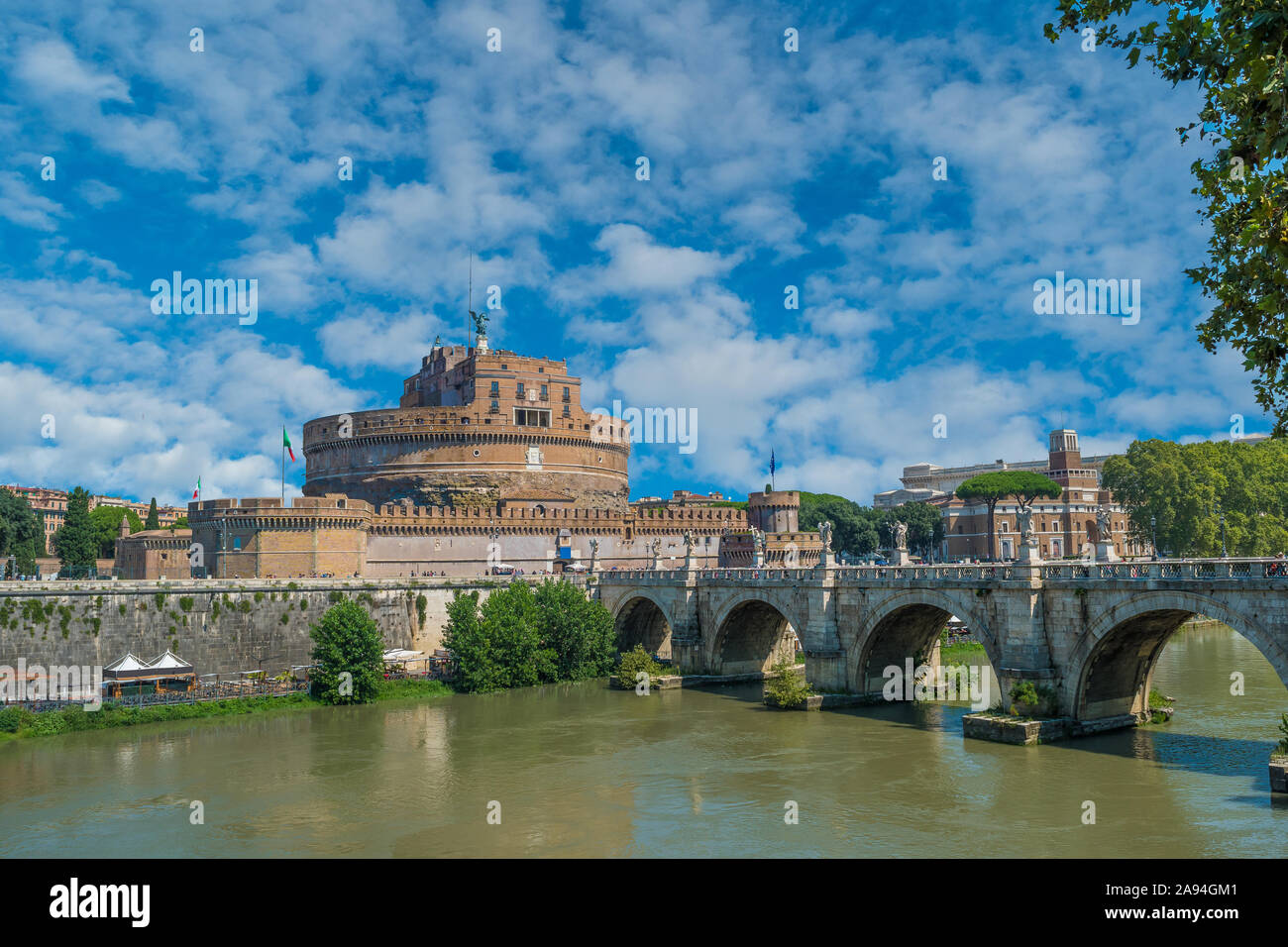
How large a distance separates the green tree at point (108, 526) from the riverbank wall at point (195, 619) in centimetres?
3858

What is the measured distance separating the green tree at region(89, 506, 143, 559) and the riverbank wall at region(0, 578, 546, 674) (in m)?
38.6

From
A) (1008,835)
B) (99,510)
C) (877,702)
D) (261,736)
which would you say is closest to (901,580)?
(877,702)

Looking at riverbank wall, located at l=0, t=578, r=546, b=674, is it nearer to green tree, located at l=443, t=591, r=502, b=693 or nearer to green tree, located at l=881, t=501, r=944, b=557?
green tree, located at l=443, t=591, r=502, b=693

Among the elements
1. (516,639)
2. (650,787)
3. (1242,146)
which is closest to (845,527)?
(516,639)

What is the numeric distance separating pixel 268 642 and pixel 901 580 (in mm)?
28522

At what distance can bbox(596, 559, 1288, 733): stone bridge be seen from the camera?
2452 cm

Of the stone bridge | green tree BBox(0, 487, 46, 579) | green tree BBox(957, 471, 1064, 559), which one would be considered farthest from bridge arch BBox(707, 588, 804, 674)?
green tree BBox(957, 471, 1064, 559)

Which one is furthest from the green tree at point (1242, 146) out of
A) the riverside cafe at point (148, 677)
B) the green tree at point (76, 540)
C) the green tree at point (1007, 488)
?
the green tree at point (1007, 488)

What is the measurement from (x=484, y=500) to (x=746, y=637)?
3114cm

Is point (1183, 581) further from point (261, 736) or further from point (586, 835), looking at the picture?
point (261, 736)

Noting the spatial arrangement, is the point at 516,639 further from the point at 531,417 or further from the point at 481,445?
the point at 531,417

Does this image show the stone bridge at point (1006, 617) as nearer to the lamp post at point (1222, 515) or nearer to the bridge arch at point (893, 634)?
the bridge arch at point (893, 634)

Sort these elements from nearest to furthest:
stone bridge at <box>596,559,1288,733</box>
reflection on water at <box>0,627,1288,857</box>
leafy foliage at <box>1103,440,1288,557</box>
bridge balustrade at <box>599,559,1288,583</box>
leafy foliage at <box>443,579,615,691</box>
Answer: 1. reflection on water at <box>0,627,1288,857</box>
2. bridge balustrade at <box>599,559,1288,583</box>
3. stone bridge at <box>596,559,1288,733</box>
4. leafy foliage at <box>443,579,615,691</box>
5. leafy foliage at <box>1103,440,1288,557</box>

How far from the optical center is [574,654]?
47.6m
